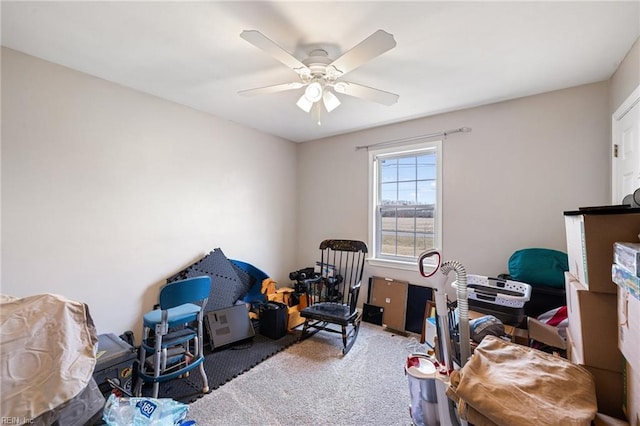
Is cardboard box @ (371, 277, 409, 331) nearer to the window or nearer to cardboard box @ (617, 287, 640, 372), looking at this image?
the window

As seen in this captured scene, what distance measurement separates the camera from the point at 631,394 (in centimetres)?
97

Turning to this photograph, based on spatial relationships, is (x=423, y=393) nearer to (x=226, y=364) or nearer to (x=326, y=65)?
(x=226, y=364)

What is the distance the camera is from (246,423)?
1805 millimetres

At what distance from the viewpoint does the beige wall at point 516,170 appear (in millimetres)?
2383

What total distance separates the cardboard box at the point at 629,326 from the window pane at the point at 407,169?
101 inches

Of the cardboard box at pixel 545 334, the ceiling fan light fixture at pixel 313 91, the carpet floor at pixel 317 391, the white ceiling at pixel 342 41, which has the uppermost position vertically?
the white ceiling at pixel 342 41

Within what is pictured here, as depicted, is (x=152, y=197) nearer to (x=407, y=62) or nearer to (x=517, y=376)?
(x=407, y=62)

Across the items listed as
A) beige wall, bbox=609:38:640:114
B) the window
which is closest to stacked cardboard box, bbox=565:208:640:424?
beige wall, bbox=609:38:640:114

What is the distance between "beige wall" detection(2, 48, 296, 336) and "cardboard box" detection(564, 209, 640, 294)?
10.6ft

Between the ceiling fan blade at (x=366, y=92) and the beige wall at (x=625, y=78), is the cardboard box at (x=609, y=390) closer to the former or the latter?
the beige wall at (x=625, y=78)

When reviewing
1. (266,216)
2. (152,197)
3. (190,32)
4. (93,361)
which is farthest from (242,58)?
(266,216)

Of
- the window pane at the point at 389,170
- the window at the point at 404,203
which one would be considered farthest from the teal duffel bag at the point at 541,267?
the window pane at the point at 389,170

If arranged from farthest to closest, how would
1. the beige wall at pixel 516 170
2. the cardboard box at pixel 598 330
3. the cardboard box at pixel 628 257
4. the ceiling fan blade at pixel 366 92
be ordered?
the beige wall at pixel 516 170 < the ceiling fan blade at pixel 366 92 < the cardboard box at pixel 598 330 < the cardboard box at pixel 628 257

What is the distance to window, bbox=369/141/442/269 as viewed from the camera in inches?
129
